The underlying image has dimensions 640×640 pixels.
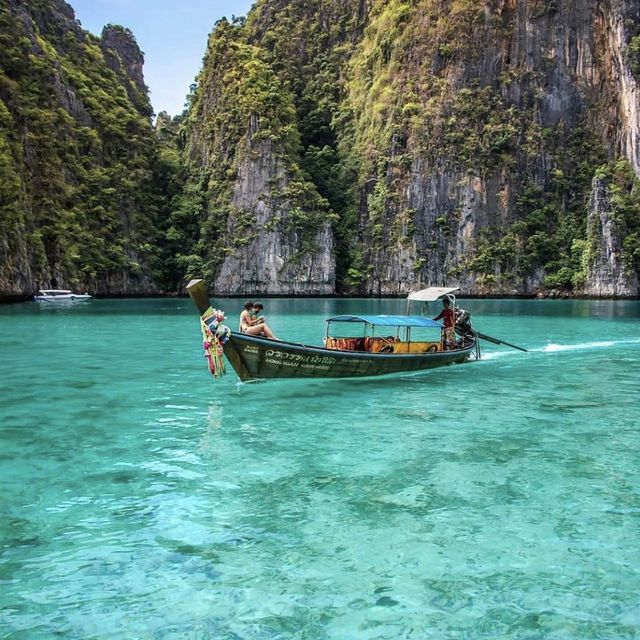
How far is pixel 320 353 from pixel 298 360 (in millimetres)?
607

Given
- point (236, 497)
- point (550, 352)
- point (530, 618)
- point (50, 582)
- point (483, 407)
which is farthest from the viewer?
point (550, 352)

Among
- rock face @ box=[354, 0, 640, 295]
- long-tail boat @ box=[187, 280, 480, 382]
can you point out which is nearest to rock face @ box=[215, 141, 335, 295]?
rock face @ box=[354, 0, 640, 295]

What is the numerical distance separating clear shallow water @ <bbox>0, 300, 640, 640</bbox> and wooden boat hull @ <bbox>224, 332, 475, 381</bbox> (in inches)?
27.9

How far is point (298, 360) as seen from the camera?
54.0ft

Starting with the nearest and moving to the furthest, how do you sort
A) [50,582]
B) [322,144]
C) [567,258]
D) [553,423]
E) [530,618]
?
[530,618]
[50,582]
[553,423]
[567,258]
[322,144]

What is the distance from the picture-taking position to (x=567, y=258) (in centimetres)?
8944

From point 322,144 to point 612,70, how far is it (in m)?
46.6

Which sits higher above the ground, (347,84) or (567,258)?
(347,84)

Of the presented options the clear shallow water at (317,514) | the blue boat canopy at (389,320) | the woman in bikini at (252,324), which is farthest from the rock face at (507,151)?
the clear shallow water at (317,514)

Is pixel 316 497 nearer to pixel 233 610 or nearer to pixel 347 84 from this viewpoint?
pixel 233 610

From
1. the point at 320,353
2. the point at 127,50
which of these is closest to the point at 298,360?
the point at 320,353

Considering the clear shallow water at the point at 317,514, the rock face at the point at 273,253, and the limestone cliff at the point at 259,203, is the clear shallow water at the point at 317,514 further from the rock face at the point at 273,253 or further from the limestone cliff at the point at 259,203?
the limestone cliff at the point at 259,203

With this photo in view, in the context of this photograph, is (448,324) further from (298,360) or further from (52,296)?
(52,296)

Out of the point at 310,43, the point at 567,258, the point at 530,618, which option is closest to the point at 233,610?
the point at 530,618
